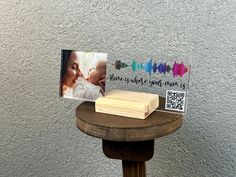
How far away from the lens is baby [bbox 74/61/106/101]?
0.90m

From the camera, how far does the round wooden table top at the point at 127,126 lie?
766 mm

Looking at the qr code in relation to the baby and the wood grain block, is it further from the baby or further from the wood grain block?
the baby

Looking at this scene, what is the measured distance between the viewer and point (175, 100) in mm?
854

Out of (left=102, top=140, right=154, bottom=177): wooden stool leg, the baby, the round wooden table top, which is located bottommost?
(left=102, top=140, right=154, bottom=177): wooden stool leg

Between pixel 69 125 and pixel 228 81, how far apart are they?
626 mm

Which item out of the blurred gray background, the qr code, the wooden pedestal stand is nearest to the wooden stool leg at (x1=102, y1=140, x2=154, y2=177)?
the wooden pedestal stand

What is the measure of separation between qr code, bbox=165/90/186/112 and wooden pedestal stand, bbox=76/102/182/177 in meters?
0.02

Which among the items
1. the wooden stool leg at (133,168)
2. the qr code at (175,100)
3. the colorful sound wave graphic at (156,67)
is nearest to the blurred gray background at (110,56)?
the colorful sound wave graphic at (156,67)

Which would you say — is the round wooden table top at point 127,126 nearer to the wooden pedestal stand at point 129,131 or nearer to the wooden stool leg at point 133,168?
the wooden pedestal stand at point 129,131

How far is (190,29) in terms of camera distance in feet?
3.56

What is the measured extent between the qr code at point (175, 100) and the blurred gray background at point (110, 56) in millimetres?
199

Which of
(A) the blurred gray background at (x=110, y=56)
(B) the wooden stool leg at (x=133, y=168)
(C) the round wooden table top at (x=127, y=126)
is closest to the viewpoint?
Answer: (C) the round wooden table top at (x=127, y=126)

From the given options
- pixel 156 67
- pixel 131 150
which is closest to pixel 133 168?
pixel 131 150

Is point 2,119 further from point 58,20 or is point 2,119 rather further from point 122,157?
point 122,157
